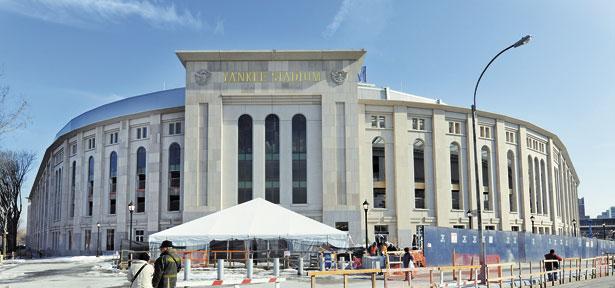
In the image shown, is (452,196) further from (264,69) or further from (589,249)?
(264,69)

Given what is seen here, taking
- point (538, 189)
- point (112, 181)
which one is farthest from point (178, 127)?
point (538, 189)

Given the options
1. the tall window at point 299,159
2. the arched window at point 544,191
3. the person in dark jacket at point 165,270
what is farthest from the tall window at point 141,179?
the person in dark jacket at point 165,270

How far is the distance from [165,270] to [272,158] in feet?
144

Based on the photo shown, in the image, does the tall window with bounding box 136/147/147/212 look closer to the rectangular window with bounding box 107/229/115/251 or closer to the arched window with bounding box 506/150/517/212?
the rectangular window with bounding box 107/229/115/251

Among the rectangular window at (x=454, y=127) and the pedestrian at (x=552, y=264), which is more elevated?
the rectangular window at (x=454, y=127)

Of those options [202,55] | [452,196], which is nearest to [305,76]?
[202,55]

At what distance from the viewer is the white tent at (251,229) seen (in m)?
25.0

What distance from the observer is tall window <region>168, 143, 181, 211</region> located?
197 ft

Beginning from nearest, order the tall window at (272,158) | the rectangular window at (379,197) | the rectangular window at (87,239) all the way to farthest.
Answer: the tall window at (272,158) < the rectangular window at (379,197) < the rectangular window at (87,239)

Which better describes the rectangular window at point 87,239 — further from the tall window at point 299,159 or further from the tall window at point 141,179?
the tall window at point 299,159

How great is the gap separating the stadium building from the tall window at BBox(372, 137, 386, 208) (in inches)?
6.5

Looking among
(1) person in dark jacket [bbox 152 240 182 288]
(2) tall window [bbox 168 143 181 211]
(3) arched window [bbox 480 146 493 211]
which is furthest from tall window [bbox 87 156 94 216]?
(1) person in dark jacket [bbox 152 240 182 288]

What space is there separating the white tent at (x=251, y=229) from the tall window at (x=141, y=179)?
→ 123ft

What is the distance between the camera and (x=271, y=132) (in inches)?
2215
